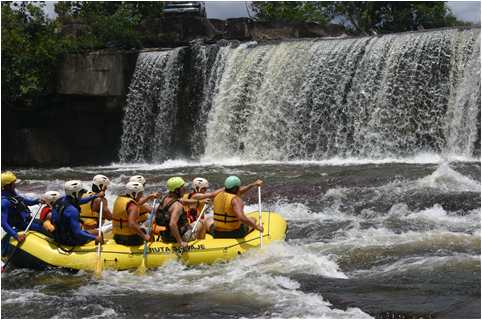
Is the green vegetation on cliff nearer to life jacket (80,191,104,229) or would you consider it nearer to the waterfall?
the waterfall

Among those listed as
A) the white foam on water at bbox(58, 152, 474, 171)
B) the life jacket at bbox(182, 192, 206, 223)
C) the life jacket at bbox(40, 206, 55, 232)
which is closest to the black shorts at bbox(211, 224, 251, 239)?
the life jacket at bbox(182, 192, 206, 223)

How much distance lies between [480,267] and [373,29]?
1271 inches

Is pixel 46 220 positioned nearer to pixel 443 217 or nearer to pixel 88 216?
pixel 88 216

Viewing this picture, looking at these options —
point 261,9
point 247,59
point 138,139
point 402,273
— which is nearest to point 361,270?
point 402,273

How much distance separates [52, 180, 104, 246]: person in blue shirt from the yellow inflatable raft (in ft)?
0.26

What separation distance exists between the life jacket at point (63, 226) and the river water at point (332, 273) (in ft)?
1.23

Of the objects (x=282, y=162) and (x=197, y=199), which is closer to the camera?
(x=197, y=199)

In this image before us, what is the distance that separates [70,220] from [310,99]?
1114 centimetres

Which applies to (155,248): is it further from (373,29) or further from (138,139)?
(373,29)

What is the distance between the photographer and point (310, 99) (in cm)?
1845

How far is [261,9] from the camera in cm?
3700

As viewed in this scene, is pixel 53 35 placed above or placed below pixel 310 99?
above

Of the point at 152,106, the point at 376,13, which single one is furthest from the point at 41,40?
the point at 376,13

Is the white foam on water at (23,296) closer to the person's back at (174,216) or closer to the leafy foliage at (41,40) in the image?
the person's back at (174,216)
